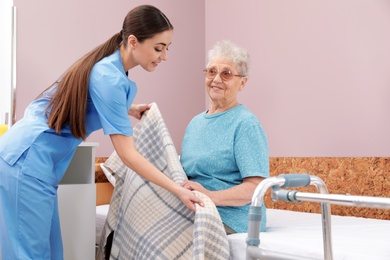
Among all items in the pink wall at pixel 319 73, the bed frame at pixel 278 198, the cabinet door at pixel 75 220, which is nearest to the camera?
the bed frame at pixel 278 198

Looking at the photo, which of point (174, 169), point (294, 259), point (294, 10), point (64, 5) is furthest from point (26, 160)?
point (294, 10)

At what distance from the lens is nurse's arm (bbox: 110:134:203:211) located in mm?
1580

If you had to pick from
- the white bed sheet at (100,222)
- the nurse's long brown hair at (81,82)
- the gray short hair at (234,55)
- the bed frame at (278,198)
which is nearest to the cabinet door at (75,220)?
the white bed sheet at (100,222)

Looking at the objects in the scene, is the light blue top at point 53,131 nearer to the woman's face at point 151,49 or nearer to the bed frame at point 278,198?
the woman's face at point 151,49

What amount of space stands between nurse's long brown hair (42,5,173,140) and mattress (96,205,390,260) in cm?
65

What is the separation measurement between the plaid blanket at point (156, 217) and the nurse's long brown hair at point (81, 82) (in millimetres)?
346

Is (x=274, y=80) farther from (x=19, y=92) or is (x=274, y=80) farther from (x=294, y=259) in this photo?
(x=294, y=259)

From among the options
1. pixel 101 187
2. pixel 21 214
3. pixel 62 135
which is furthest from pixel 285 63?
pixel 21 214

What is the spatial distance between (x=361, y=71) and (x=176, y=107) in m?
1.25

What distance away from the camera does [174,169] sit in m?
1.77

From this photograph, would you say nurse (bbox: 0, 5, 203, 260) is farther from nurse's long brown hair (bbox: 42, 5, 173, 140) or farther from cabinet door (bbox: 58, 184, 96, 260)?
cabinet door (bbox: 58, 184, 96, 260)

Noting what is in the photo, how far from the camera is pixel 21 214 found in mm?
1508

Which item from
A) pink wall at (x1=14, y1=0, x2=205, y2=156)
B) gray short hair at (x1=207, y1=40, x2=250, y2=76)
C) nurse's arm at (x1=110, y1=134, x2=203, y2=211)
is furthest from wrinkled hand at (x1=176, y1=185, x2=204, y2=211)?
pink wall at (x1=14, y1=0, x2=205, y2=156)

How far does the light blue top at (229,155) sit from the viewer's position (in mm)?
1783
